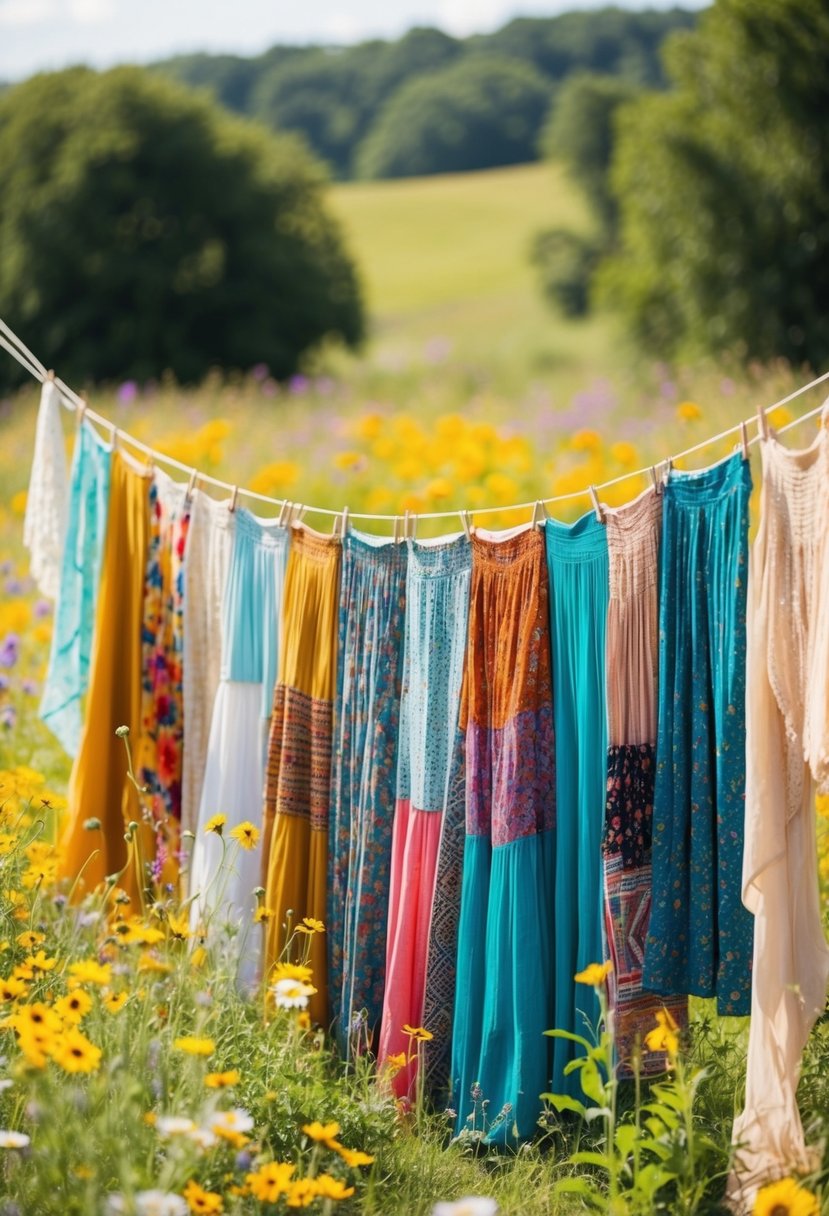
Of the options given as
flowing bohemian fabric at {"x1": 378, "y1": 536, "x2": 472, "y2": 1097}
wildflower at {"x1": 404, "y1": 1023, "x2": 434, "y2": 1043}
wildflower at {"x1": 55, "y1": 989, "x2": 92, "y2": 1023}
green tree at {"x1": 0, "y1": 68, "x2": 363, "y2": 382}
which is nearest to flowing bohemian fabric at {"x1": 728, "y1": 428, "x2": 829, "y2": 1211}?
wildflower at {"x1": 404, "y1": 1023, "x2": 434, "y2": 1043}

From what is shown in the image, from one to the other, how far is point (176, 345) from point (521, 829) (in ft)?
60.2

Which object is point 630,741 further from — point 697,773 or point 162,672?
point 162,672

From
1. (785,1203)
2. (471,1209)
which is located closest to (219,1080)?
(471,1209)

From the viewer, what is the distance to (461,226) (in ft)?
135

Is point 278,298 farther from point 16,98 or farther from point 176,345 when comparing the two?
point 16,98

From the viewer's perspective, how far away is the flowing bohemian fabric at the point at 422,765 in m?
3.16

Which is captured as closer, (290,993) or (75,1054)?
(75,1054)

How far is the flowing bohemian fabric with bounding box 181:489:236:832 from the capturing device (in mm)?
3816

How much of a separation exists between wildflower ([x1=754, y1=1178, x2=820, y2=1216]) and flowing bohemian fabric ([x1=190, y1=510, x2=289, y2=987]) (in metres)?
1.70

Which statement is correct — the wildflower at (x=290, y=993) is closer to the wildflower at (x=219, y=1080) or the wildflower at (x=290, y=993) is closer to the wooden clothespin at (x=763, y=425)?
the wildflower at (x=219, y=1080)

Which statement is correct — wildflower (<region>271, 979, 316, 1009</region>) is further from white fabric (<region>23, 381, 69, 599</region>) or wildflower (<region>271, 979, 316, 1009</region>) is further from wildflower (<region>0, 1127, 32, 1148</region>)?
white fabric (<region>23, 381, 69, 599</region>)

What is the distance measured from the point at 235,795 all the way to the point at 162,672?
1.75ft

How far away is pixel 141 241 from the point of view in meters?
20.9

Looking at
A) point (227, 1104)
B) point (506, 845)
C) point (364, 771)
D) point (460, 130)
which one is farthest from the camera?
point (460, 130)
